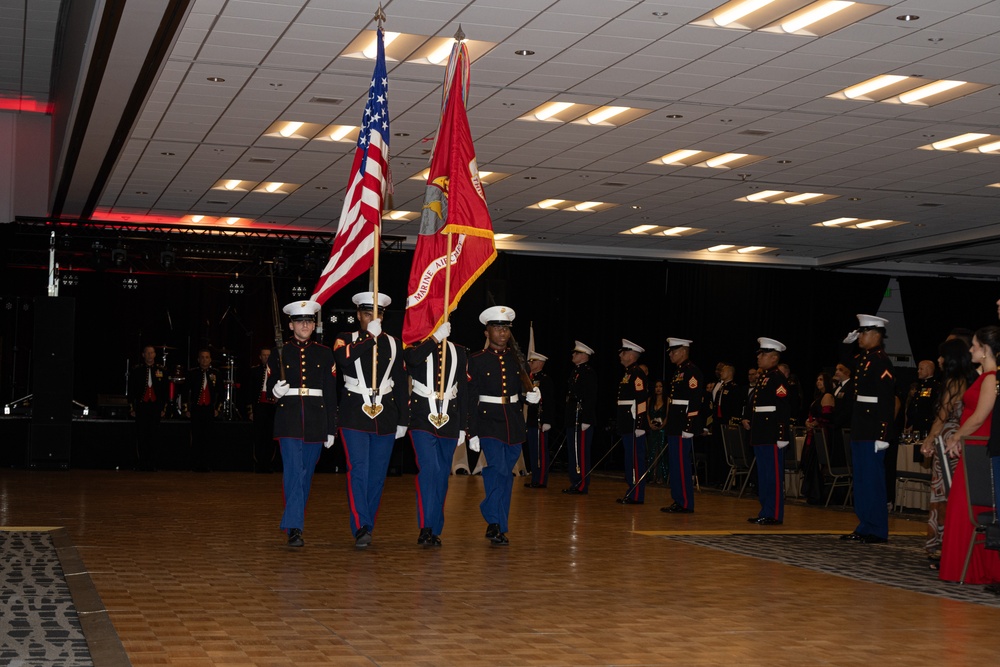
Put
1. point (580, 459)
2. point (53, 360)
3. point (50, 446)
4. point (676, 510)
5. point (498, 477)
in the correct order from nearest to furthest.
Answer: point (498, 477) < point (676, 510) < point (580, 459) < point (50, 446) < point (53, 360)

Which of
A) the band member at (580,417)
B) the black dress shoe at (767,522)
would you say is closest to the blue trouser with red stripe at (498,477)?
the black dress shoe at (767,522)

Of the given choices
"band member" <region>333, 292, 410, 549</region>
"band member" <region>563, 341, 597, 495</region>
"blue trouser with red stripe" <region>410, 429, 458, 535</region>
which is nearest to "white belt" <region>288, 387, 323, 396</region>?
"band member" <region>333, 292, 410, 549</region>

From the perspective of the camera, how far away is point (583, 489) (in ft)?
46.5

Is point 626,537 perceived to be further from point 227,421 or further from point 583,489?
point 227,421

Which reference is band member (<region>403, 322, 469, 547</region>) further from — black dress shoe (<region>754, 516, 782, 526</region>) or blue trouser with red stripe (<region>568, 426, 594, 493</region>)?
blue trouser with red stripe (<region>568, 426, 594, 493</region>)

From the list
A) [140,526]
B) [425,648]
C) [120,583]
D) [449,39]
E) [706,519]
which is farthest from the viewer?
[706,519]

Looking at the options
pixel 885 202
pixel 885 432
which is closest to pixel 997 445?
pixel 885 432

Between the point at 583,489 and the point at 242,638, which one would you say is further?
the point at 583,489

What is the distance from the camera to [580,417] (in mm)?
14023

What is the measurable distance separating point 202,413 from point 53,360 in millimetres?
2112

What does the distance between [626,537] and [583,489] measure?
4.84 meters

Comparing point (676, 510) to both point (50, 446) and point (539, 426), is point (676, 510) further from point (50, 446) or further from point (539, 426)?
point (50, 446)

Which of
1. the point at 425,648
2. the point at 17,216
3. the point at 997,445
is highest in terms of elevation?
the point at 17,216

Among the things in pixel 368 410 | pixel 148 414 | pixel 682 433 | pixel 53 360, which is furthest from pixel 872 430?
pixel 53 360
